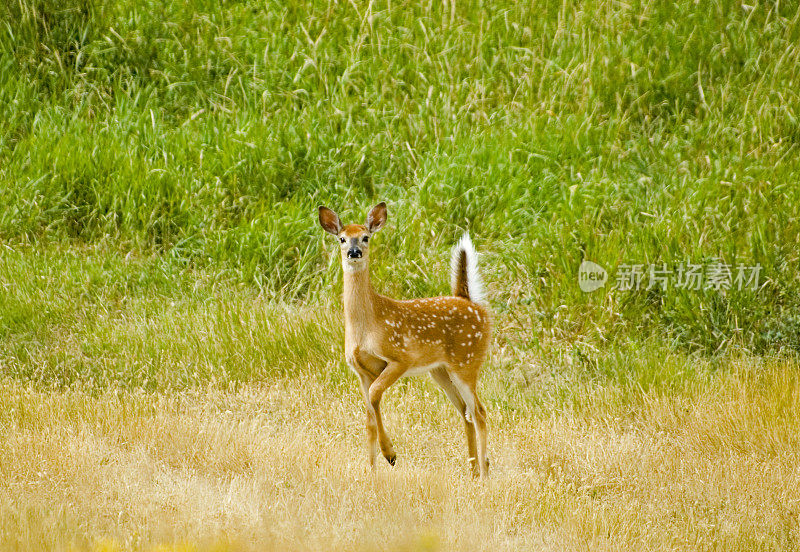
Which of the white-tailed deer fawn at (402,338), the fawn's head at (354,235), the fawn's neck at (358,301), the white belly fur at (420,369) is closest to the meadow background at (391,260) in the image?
the white-tailed deer fawn at (402,338)

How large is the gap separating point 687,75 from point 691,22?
89 centimetres

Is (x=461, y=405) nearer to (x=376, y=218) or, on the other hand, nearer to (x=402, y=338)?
(x=402, y=338)

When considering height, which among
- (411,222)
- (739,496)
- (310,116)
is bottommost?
(739,496)

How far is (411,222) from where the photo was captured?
32.2ft

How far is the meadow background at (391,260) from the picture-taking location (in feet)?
20.1

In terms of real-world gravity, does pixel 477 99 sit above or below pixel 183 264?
above

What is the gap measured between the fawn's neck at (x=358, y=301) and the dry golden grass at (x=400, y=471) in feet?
2.77

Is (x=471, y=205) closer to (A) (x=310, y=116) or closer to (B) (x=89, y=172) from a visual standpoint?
(A) (x=310, y=116)

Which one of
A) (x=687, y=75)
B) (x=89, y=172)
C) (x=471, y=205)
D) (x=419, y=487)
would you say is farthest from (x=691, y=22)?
(x=419, y=487)

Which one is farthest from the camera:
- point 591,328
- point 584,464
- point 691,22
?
point 691,22

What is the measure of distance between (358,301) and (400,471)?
0.98m

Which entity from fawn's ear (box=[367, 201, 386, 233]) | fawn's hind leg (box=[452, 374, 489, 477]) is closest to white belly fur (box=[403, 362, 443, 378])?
fawn's hind leg (box=[452, 374, 489, 477])

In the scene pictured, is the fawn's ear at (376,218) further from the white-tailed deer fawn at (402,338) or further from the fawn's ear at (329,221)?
the fawn's ear at (329,221)

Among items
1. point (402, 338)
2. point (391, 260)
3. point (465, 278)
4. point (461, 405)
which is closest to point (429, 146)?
point (391, 260)
